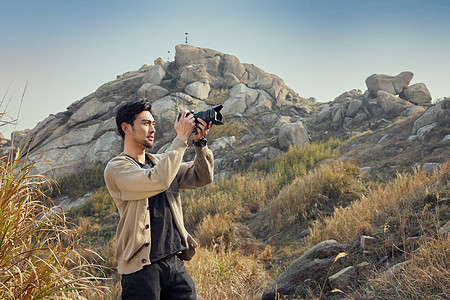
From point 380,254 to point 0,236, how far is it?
3.83 meters

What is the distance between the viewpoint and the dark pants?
6.72ft

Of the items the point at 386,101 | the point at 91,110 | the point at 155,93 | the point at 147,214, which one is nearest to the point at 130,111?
Result: the point at 147,214

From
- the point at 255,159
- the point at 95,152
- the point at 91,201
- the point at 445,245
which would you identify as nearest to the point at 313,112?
the point at 255,159

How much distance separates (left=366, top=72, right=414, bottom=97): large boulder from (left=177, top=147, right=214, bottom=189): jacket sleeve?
2343 centimetres

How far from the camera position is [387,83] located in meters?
23.3

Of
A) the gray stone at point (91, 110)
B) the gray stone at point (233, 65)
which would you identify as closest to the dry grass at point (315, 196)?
the gray stone at point (91, 110)

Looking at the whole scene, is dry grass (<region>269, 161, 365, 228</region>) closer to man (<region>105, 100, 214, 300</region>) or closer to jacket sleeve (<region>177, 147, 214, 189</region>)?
Answer: jacket sleeve (<region>177, 147, 214, 189</region>)

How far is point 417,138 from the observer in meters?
12.0

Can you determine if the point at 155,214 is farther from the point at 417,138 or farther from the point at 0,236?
the point at 417,138

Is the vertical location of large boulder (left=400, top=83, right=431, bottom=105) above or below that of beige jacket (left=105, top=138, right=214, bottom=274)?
below

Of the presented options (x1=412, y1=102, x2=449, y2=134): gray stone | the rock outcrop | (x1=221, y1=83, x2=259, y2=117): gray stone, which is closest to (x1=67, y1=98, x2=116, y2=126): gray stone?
the rock outcrop

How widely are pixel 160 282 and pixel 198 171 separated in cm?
94

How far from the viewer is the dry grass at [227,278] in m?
3.84

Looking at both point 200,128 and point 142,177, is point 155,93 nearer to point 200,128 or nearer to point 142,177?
point 200,128
